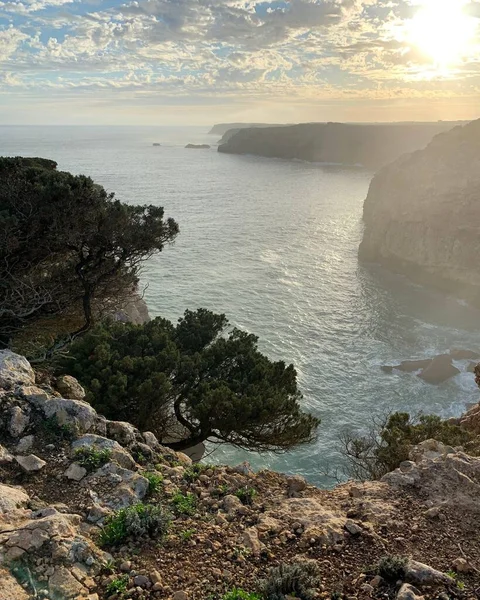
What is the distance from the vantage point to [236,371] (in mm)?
16391

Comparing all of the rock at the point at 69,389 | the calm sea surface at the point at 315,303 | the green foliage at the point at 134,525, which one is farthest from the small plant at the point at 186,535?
the calm sea surface at the point at 315,303

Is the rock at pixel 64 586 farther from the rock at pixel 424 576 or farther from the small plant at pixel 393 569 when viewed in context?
the rock at pixel 424 576

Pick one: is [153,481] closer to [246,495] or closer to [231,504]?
[231,504]

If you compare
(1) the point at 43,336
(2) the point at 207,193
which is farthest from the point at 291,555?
(2) the point at 207,193

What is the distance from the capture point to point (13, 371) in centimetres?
1011

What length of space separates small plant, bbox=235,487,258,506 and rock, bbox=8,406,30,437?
4203 mm

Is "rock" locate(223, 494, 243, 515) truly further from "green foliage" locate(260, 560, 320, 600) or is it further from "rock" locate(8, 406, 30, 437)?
"rock" locate(8, 406, 30, 437)

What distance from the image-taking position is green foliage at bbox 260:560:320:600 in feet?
18.6

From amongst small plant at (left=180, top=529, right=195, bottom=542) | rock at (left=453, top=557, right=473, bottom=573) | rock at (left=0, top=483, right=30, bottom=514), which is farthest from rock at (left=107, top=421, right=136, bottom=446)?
rock at (left=453, top=557, right=473, bottom=573)

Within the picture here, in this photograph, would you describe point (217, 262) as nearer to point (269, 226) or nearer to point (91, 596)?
point (269, 226)

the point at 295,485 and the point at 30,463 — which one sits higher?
the point at 30,463

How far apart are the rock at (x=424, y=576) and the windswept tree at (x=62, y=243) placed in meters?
11.5

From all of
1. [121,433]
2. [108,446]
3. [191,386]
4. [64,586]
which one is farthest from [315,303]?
[64,586]

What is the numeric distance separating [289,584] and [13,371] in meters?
7.36
